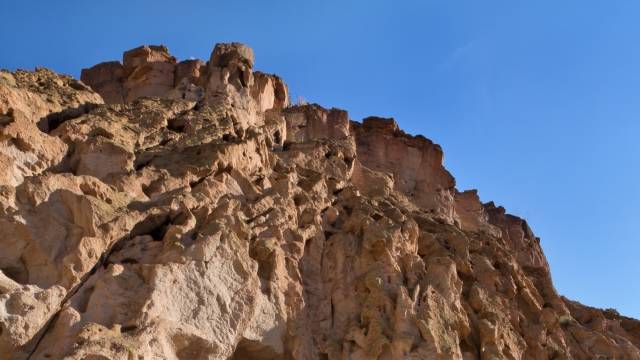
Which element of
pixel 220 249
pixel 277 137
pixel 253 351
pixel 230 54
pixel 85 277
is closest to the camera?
pixel 85 277

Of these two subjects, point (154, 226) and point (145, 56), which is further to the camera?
point (145, 56)

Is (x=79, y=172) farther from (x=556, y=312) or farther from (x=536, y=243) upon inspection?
(x=536, y=243)

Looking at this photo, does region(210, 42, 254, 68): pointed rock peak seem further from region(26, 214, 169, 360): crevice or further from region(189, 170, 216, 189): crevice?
region(26, 214, 169, 360): crevice

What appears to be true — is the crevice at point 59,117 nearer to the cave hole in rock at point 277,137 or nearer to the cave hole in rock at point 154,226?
the cave hole in rock at point 154,226

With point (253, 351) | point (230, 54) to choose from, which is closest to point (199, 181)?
point (253, 351)

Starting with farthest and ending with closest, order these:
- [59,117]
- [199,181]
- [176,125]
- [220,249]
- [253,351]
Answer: [176,125] < [59,117] < [199,181] < [220,249] < [253,351]

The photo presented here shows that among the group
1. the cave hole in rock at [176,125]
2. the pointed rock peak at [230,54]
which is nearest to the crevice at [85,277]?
the cave hole in rock at [176,125]

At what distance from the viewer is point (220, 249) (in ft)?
55.9

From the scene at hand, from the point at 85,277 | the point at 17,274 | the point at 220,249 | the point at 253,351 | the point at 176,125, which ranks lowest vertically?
the point at 17,274

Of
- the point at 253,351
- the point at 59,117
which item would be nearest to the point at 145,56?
the point at 59,117

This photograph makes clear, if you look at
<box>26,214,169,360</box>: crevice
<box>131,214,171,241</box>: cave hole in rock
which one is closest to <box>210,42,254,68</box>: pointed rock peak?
<box>131,214,171,241</box>: cave hole in rock

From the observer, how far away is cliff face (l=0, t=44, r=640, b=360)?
1475 centimetres

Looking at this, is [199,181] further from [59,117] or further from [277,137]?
[277,137]

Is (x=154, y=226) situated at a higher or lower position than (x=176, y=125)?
lower
